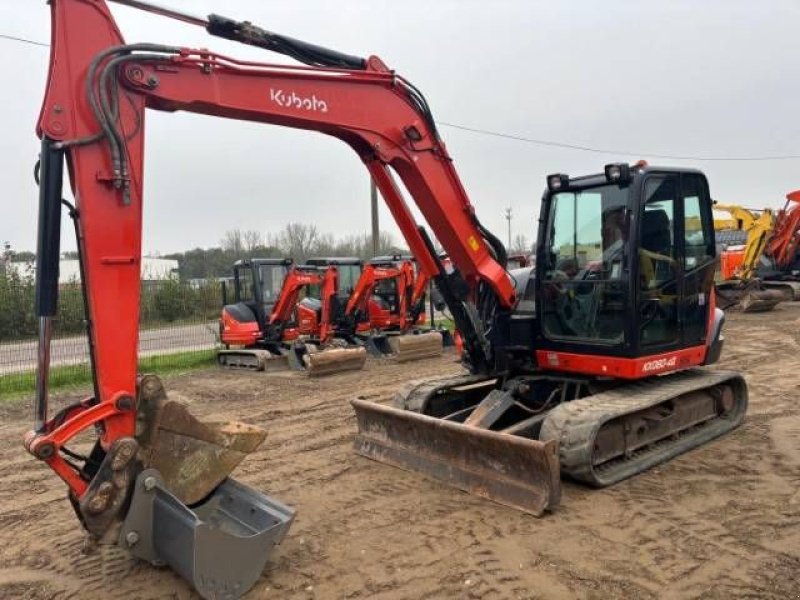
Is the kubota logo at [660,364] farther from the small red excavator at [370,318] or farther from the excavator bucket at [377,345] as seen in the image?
the excavator bucket at [377,345]

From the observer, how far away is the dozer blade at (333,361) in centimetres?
1092

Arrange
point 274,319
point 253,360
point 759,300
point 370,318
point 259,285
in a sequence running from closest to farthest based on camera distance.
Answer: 1. point 253,360
2. point 274,319
3. point 259,285
4. point 370,318
5. point 759,300

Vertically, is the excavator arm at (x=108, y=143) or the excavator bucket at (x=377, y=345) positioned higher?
the excavator arm at (x=108, y=143)

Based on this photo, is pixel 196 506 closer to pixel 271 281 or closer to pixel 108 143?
pixel 108 143

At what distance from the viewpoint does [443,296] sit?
565cm

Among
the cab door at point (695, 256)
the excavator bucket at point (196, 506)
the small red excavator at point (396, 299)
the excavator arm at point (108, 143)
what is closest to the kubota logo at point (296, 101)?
the excavator arm at point (108, 143)

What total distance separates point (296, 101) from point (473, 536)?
2.93m

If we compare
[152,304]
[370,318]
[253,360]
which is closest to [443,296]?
[253,360]

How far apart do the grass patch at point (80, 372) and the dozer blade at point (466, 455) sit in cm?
612

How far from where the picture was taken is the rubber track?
4.70 metres

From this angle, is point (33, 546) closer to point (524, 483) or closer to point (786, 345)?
point (524, 483)

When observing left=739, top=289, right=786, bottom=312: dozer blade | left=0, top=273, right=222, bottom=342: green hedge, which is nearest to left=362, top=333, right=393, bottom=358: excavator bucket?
left=0, top=273, right=222, bottom=342: green hedge

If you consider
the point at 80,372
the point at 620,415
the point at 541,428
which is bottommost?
the point at 80,372

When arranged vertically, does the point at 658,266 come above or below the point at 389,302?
above
